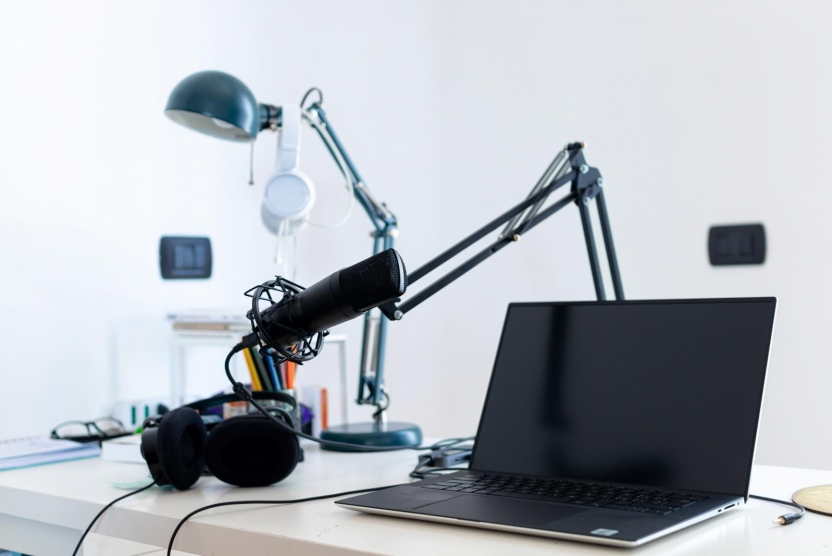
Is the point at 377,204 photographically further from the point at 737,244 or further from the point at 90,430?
the point at 737,244

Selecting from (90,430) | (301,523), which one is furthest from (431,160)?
(301,523)

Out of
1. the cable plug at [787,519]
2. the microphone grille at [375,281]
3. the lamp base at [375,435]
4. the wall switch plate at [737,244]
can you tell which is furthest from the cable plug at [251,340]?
the wall switch plate at [737,244]

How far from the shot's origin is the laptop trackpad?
691 millimetres

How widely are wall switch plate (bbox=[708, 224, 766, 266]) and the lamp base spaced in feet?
2.54

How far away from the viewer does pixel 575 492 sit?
788 mm

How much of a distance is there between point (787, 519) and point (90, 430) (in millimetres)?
1065

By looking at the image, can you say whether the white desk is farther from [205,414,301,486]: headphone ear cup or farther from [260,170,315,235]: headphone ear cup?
[260,170,315,235]: headphone ear cup

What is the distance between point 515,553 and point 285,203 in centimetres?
78

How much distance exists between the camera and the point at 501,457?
917mm

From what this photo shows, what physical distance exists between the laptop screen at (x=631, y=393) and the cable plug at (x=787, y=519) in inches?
1.9

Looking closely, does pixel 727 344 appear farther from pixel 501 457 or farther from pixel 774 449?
pixel 774 449

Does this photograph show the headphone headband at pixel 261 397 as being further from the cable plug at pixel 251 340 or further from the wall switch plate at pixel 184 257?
the wall switch plate at pixel 184 257

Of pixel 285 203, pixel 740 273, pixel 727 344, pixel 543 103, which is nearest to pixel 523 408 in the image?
pixel 727 344

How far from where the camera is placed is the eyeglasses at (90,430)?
1.29 meters
